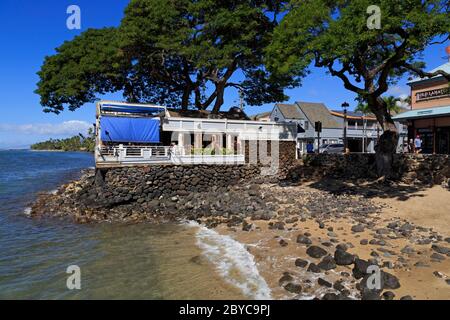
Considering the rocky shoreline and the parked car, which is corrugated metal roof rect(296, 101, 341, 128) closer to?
the parked car

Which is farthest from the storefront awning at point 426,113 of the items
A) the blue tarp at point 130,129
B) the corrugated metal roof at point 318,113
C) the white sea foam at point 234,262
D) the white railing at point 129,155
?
the corrugated metal roof at point 318,113

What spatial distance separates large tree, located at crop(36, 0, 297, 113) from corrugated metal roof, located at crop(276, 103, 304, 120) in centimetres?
1807

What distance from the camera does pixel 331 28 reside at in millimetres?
14234

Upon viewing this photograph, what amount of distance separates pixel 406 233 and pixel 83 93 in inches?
1171

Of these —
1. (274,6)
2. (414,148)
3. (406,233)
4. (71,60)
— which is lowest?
(406,233)

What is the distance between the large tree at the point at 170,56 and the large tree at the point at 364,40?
167 inches

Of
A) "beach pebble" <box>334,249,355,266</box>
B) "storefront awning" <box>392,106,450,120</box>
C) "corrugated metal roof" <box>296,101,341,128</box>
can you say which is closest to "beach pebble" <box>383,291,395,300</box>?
"beach pebble" <box>334,249,355,266</box>

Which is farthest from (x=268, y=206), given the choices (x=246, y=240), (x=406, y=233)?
(x=406, y=233)

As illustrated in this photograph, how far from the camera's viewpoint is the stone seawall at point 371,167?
16531 mm

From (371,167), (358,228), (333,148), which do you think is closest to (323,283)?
(358,228)

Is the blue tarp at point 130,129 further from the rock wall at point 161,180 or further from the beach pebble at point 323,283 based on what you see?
the beach pebble at point 323,283

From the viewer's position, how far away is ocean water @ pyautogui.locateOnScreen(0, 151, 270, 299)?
7.80m
